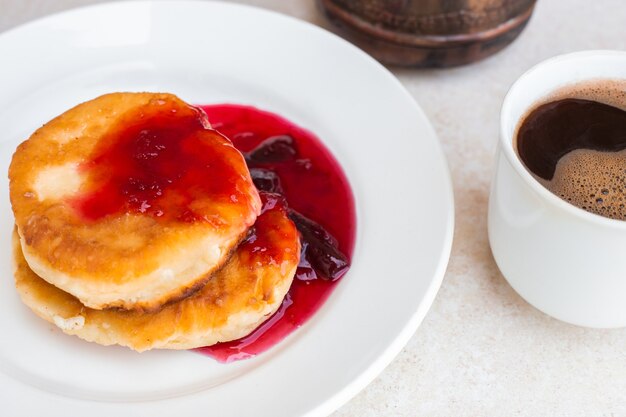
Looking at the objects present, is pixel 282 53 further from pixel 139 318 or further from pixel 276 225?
pixel 139 318

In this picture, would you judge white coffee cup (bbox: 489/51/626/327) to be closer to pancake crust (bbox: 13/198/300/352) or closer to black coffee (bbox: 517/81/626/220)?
black coffee (bbox: 517/81/626/220)

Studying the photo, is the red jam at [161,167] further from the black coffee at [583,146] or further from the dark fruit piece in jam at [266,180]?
the black coffee at [583,146]

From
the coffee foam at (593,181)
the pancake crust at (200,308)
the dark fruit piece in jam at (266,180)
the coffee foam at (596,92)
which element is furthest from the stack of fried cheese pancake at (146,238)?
the coffee foam at (596,92)

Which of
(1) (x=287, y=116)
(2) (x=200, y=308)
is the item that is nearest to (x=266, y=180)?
(1) (x=287, y=116)

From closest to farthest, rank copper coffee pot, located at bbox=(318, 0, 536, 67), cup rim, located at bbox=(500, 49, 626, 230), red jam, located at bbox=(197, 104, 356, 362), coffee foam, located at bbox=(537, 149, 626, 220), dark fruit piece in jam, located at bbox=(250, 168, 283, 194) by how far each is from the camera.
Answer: cup rim, located at bbox=(500, 49, 626, 230) < coffee foam, located at bbox=(537, 149, 626, 220) < red jam, located at bbox=(197, 104, 356, 362) < dark fruit piece in jam, located at bbox=(250, 168, 283, 194) < copper coffee pot, located at bbox=(318, 0, 536, 67)

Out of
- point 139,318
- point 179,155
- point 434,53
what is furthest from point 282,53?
point 139,318

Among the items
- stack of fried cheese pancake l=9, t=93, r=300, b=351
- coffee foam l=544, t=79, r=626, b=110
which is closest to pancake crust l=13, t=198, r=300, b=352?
A: stack of fried cheese pancake l=9, t=93, r=300, b=351
